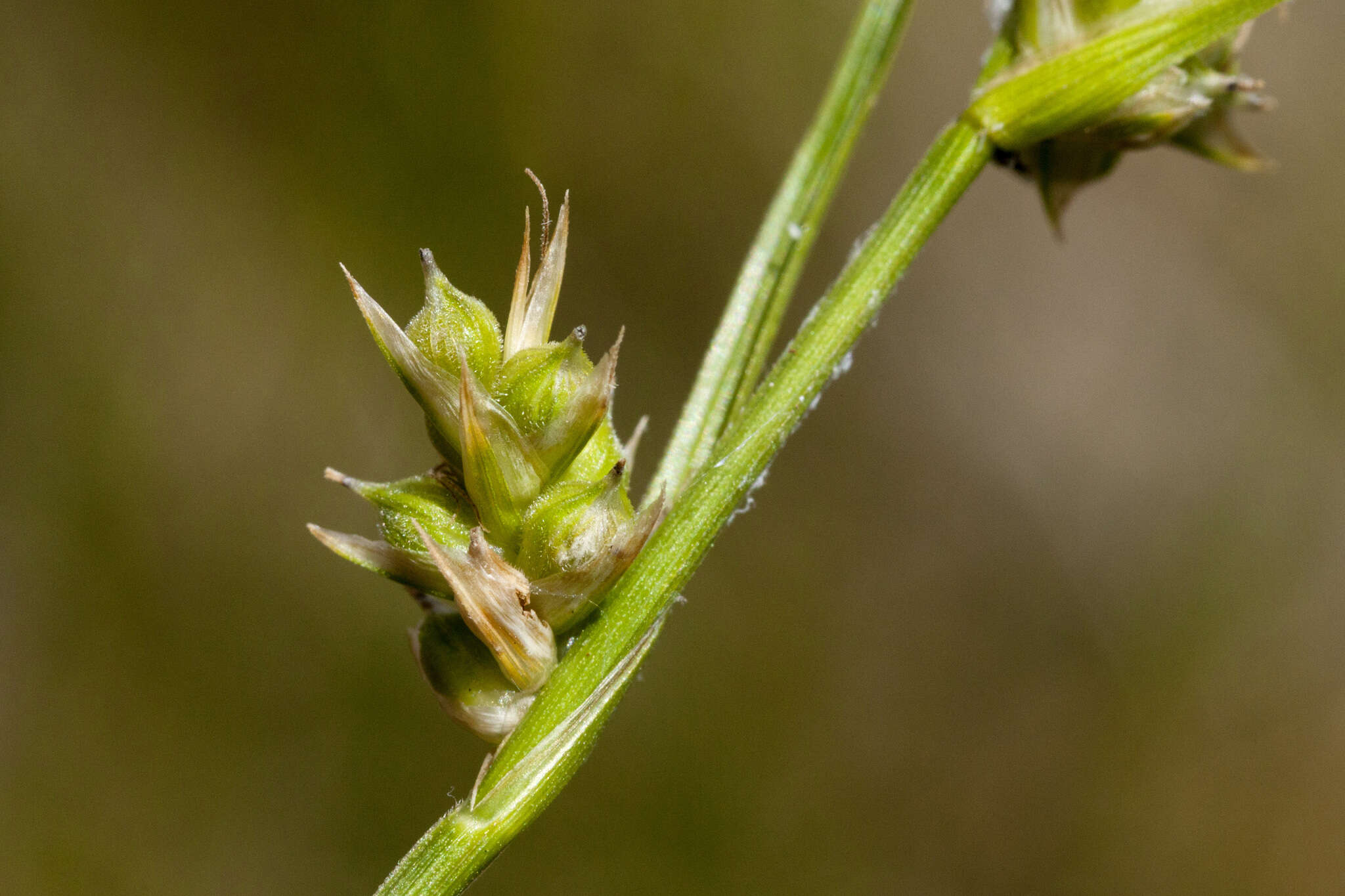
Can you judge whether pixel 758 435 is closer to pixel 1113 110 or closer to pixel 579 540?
pixel 579 540

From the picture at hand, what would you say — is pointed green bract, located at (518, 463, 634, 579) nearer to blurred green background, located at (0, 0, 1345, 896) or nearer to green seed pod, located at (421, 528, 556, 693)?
green seed pod, located at (421, 528, 556, 693)

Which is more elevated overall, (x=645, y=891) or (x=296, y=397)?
(x=296, y=397)

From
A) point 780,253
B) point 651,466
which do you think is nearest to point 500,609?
point 780,253

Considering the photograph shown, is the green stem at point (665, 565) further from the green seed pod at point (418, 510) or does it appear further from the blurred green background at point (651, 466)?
the blurred green background at point (651, 466)

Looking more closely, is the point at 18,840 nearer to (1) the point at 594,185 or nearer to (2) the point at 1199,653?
(1) the point at 594,185

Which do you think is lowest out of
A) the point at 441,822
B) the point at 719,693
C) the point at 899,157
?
the point at 719,693

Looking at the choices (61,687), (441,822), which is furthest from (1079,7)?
(61,687)
